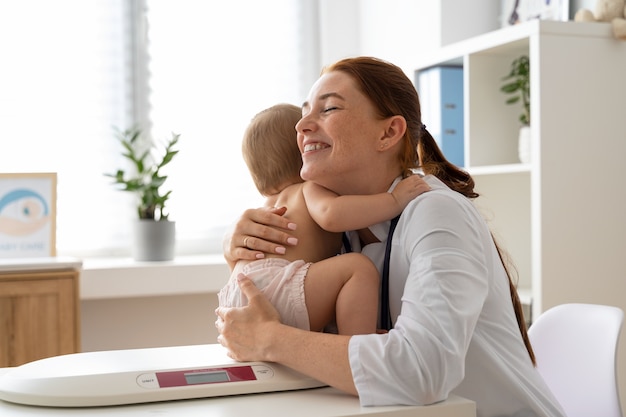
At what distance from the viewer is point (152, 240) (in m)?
3.41

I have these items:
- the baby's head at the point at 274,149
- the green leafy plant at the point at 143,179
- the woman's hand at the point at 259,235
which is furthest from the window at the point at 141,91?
the woman's hand at the point at 259,235

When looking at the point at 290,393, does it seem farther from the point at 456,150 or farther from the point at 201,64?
the point at 201,64

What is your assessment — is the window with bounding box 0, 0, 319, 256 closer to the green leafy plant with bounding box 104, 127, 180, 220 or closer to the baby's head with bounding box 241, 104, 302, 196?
the green leafy plant with bounding box 104, 127, 180, 220

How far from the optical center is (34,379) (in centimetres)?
119

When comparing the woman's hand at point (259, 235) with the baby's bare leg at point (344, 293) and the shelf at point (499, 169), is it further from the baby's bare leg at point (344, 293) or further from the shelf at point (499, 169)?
the shelf at point (499, 169)

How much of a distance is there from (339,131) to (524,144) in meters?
1.38

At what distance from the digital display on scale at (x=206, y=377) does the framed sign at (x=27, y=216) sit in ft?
7.30

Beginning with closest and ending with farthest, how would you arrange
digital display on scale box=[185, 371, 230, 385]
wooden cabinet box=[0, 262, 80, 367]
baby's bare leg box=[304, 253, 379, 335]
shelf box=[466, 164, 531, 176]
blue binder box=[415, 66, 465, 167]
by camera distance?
digital display on scale box=[185, 371, 230, 385] → baby's bare leg box=[304, 253, 379, 335] → shelf box=[466, 164, 531, 176] → wooden cabinet box=[0, 262, 80, 367] → blue binder box=[415, 66, 465, 167]

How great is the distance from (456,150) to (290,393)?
196cm

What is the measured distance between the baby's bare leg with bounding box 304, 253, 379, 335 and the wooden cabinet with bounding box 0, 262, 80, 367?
165cm

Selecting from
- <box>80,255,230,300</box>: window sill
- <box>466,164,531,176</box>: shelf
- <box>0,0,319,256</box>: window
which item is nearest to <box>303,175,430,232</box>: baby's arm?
<box>466,164,531,176</box>: shelf

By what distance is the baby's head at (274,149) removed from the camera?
175 centimetres

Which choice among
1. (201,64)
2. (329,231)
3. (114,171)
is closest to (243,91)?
(201,64)

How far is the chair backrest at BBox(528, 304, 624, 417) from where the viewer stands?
182 centimetres
